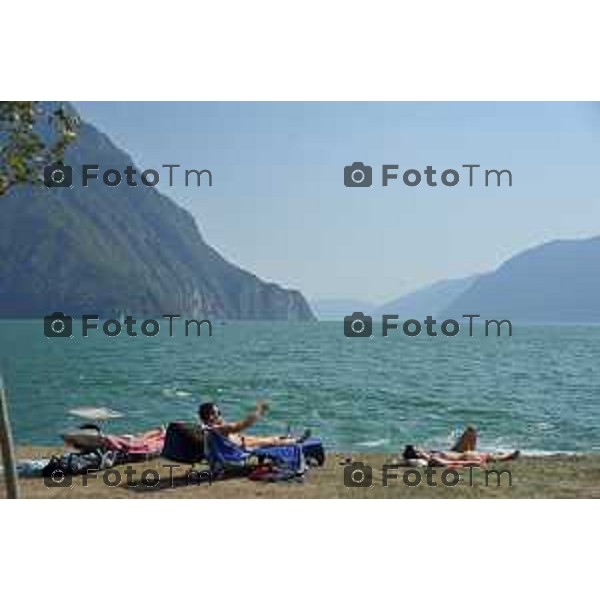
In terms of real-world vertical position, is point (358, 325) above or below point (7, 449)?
above

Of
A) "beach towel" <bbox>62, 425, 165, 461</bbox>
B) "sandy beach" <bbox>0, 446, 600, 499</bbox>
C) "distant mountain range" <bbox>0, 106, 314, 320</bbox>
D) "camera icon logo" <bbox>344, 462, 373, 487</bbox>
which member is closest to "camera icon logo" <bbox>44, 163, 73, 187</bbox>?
"distant mountain range" <bbox>0, 106, 314, 320</bbox>

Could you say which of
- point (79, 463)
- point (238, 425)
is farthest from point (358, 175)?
point (79, 463)

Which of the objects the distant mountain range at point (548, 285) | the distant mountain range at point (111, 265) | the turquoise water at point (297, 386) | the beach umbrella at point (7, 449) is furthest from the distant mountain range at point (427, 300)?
the beach umbrella at point (7, 449)

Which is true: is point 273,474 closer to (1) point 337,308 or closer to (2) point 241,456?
(2) point 241,456

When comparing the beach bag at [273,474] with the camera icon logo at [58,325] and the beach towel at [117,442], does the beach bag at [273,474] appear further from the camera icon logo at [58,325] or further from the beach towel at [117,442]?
the camera icon logo at [58,325]
